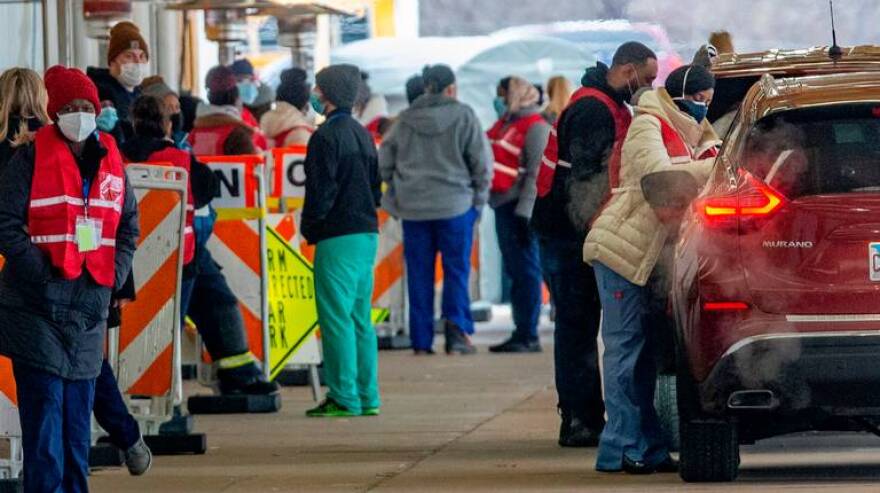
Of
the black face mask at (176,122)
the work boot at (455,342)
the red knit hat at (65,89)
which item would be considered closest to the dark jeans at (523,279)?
the work boot at (455,342)

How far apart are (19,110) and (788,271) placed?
3053mm

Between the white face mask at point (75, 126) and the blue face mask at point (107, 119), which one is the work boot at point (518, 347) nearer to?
the blue face mask at point (107, 119)

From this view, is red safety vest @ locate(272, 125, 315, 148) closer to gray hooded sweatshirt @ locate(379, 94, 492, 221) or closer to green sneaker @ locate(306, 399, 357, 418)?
gray hooded sweatshirt @ locate(379, 94, 492, 221)

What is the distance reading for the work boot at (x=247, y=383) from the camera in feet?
46.6

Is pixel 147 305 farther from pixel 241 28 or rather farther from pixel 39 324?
pixel 241 28

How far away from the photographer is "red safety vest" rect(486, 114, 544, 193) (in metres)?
19.0

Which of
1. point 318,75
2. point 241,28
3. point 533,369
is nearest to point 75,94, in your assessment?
point 318,75

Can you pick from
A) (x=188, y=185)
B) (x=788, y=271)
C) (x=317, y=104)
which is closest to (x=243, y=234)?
(x=317, y=104)

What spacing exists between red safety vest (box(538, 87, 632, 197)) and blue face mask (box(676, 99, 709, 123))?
0.31 m

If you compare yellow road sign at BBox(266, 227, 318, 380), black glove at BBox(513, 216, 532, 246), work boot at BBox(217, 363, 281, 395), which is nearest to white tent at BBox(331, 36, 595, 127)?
black glove at BBox(513, 216, 532, 246)

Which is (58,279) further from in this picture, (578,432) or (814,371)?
(578,432)

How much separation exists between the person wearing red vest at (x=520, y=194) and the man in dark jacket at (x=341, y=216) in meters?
5.20

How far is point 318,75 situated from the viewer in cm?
1351

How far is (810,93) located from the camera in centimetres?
977
